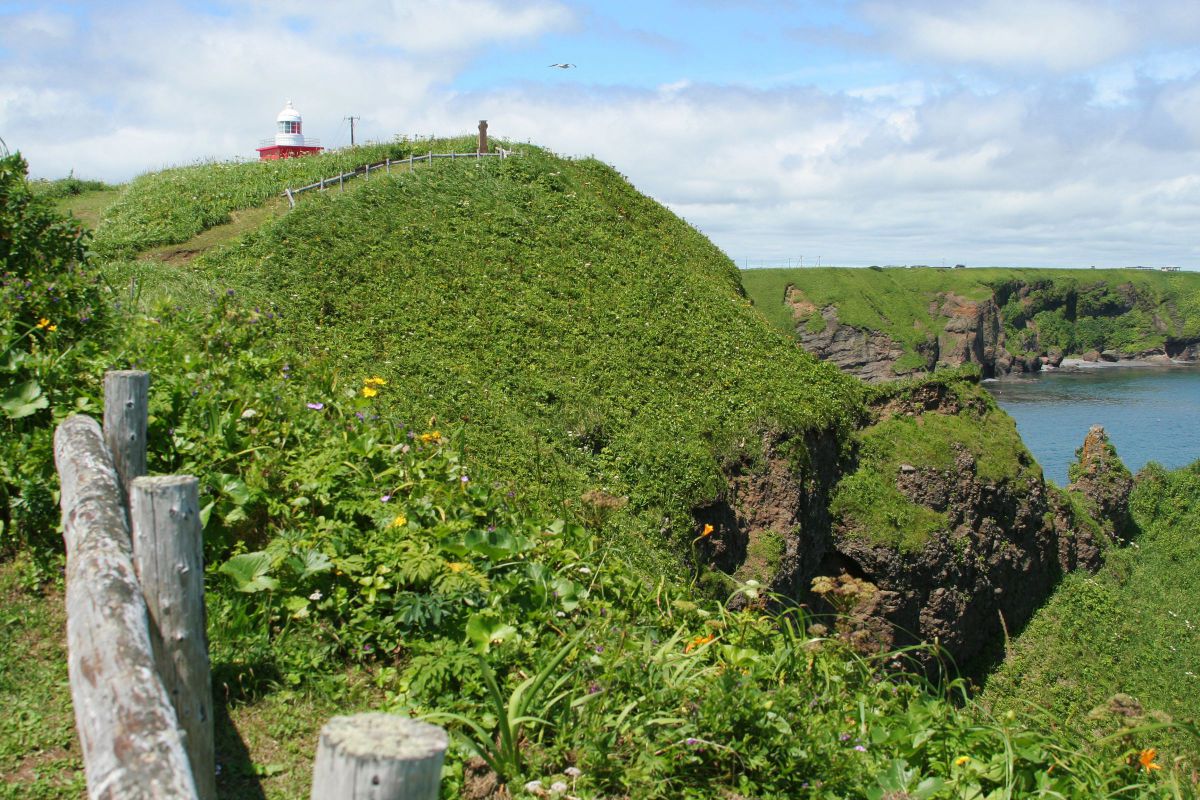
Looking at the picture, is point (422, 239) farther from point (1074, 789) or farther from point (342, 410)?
point (1074, 789)

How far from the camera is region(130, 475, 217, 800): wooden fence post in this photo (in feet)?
12.6

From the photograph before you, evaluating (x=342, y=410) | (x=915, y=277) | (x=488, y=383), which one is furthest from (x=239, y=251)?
(x=915, y=277)

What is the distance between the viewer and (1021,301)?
153 m

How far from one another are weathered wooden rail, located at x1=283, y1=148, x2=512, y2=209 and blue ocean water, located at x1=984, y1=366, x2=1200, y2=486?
2102 inches

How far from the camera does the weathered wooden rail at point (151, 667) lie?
7.13ft

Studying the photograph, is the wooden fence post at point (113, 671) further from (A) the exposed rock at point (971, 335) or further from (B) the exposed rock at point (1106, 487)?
(A) the exposed rock at point (971, 335)

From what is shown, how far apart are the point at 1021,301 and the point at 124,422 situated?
547ft

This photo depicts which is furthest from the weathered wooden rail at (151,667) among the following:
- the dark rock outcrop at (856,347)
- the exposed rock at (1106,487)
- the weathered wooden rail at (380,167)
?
the dark rock outcrop at (856,347)

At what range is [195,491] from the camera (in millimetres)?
3996

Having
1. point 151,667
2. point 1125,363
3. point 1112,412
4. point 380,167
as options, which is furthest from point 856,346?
point 151,667

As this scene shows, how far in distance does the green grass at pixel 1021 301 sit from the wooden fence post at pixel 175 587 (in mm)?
114479

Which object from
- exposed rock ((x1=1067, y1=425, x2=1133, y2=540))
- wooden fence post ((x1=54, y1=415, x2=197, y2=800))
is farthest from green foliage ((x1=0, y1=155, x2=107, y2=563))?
exposed rock ((x1=1067, y1=425, x2=1133, y2=540))

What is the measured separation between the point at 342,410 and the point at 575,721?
470 centimetres

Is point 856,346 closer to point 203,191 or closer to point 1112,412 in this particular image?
point 1112,412
